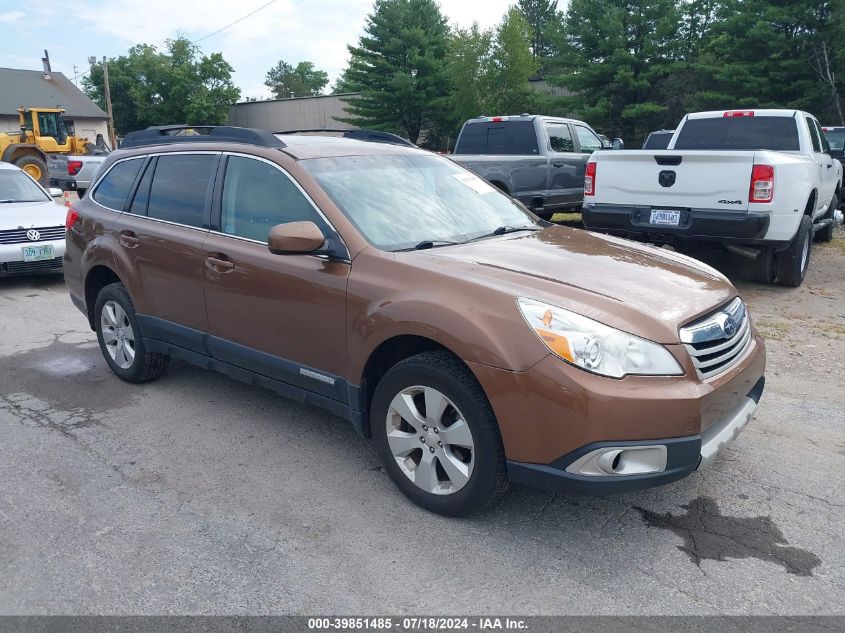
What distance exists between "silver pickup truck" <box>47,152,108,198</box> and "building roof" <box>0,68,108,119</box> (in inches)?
1354

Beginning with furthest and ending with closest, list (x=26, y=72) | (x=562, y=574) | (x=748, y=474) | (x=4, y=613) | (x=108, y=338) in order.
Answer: (x=26, y=72) < (x=108, y=338) < (x=748, y=474) < (x=562, y=574) < (x=4, y=613)

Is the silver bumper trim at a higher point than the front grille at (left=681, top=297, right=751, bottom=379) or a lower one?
lower

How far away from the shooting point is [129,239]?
4.84 meters

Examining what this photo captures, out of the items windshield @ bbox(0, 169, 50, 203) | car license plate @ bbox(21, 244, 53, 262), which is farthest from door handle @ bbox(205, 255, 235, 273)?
windshield @ bbox(0, 169, 50, 203)

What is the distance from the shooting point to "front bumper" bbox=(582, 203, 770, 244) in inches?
272

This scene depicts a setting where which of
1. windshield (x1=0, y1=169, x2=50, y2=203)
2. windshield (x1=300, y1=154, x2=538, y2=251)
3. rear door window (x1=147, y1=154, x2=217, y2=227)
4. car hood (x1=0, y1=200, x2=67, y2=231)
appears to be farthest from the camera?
windshield (x1=0, y1=169, x2=50, y2=203)

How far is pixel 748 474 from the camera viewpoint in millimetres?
3648

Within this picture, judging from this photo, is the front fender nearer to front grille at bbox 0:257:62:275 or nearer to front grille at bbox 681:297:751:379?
front grille at bbox 681:297:751:379

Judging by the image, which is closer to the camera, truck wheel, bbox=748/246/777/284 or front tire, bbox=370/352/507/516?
front tire, bbox=370/352/507/516

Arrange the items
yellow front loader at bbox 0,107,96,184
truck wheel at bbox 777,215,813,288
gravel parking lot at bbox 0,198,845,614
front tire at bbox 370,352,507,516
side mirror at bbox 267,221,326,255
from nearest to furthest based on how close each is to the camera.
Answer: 1. gravel parking lot at bbox 0,198,845,614
2. front tire at bbox 370,352,507,516
3. side mirror at bbox 267,221,326,255
4. truck wheel at bbox 777,215,813,288
5. yellow front loader at bbox 0,107,96,184

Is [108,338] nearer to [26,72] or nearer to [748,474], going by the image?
[748,474]

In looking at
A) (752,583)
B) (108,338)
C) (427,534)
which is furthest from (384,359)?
(108,338)

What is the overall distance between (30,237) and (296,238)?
6714mm

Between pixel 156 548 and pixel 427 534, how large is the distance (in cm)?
120
